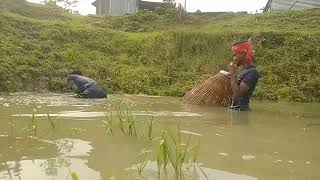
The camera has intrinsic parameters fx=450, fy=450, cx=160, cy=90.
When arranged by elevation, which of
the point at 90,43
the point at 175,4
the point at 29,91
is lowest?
the point at 29,91

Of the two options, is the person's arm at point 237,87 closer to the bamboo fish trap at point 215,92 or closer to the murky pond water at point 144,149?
the bamboo fish trap at point 215,92

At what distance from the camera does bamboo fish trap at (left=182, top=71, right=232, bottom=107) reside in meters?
7.29

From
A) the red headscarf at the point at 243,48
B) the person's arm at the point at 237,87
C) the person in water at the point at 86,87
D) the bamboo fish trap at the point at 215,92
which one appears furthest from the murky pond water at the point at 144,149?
the person in water at the point at 86,87

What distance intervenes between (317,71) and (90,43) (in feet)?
22.4

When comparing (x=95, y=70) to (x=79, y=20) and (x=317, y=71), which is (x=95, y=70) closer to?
(x=317, y=71)

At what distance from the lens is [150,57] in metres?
13.7

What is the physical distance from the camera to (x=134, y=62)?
44.1 feet

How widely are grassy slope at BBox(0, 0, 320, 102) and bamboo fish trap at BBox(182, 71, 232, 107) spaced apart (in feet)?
12.1

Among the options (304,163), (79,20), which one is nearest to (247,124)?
(304,163)

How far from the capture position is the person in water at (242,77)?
6777mm

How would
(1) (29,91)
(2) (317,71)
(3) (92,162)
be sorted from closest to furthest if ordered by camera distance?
(3) (92,162) → (1) (29,91) → (2) (317,71)

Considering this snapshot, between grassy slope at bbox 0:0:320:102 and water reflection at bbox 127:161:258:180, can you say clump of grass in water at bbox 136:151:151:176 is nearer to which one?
water reflection at bbox 127:161:258:180

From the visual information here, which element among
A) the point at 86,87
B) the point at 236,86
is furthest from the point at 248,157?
the point at 86,87

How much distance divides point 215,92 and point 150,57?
254 inches
